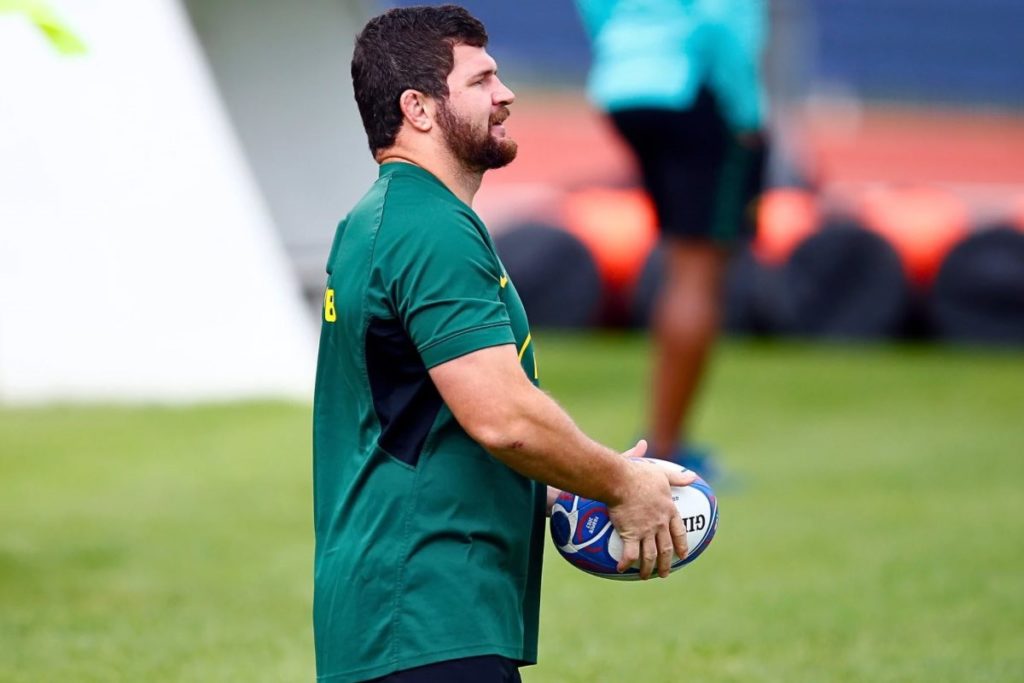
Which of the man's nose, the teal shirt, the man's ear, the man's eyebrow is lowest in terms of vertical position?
the man's ear

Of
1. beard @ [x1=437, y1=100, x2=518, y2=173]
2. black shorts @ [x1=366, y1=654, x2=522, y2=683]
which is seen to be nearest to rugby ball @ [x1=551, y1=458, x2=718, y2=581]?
black shorts @ [x1=366, y1=654, x2=522, y2=683]

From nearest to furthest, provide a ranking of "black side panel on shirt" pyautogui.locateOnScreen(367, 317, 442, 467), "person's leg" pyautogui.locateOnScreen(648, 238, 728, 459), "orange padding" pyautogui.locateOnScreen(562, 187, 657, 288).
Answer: "black side panel on shirt" pyautogui.locateOnScreen(367, 317, 442, 467), "person's leg" pyautogui.locateOnScreen(648, 238, 728, 459), "orange padding" pyautogui.locateOnScreen(562, 187, 657, 288)

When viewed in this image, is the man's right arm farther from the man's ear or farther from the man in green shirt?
the man's ear

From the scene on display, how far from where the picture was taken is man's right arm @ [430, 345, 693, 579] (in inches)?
99.1

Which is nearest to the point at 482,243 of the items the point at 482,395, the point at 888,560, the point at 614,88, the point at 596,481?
the point at 482,395

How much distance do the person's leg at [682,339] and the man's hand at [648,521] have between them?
10.9 feet

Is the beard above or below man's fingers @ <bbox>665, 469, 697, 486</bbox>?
above

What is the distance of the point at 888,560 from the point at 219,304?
142 inches

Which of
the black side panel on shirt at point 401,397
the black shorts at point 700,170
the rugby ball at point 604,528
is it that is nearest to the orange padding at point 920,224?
the black shorts at point 700,170

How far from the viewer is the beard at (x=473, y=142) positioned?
105 inches

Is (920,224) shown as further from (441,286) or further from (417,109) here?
(441,286)

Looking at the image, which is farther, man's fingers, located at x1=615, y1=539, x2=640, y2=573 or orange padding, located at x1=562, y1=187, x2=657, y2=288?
orange padding, located at x1=562, y1=187, x2=657, y2=288

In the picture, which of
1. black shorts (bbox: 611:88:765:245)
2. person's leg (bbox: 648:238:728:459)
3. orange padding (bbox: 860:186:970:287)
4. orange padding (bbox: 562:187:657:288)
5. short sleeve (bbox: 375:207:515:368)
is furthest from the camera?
orange padding (bbox: 562:187:657:288)

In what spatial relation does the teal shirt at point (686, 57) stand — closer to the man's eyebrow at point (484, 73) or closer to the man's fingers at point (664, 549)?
the man's eyebrow at point (484, 73)
